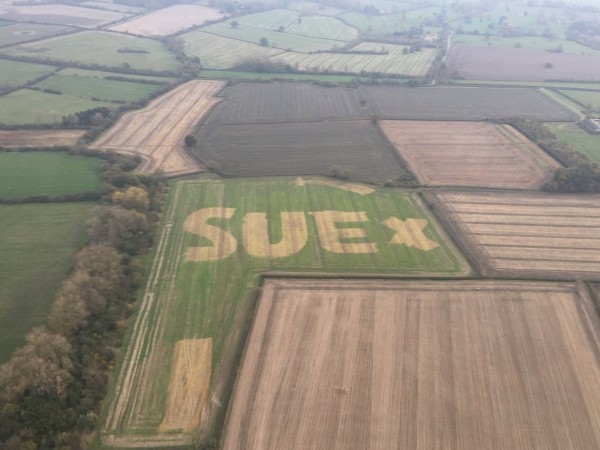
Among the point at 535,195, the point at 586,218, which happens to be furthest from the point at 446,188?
the point at 586,218

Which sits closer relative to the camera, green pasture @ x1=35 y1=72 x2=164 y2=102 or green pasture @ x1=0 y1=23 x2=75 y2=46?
green pasture @ x1=35 y1=72 x2=164 y2=102

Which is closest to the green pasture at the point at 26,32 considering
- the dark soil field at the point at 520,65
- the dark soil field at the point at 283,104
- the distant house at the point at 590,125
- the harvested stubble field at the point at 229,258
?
the dark soil field at the point at 283,104

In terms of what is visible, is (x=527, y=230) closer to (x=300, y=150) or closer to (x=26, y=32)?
(x=300, y=150)

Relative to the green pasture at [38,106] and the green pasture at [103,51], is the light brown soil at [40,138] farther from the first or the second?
the green pasture at [103,51]

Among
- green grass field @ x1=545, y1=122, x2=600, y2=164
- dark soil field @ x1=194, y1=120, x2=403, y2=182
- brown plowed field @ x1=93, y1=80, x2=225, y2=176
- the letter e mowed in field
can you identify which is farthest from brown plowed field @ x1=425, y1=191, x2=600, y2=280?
brown plowed field @ x1=93, y1=80, x2=225, y2=176

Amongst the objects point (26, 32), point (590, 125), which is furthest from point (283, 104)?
point (26, 32)

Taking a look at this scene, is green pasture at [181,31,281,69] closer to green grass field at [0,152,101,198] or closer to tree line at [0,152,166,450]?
green grass field at [0,152,101,198]
